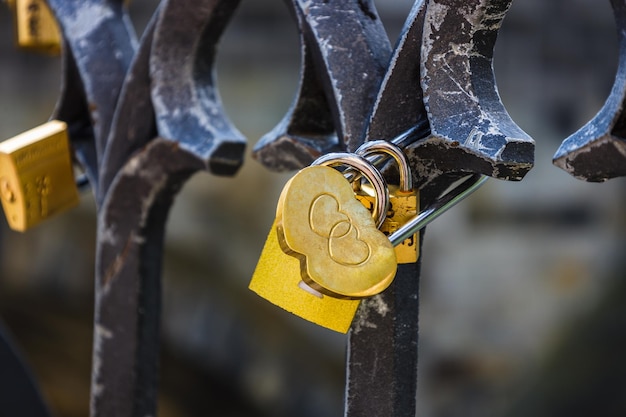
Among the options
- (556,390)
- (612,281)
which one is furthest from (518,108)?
(556,390)

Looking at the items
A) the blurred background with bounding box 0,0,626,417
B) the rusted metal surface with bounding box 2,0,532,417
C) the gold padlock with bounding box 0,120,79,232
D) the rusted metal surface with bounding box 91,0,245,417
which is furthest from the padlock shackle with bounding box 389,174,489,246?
the blurred background with bounding box 0,0,626,417

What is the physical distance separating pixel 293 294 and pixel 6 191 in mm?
274

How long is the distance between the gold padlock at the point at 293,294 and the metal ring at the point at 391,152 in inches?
1.9

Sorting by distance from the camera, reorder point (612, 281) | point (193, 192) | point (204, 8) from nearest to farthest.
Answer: point (204, 8) < point (193, 192) < point (612, 281)

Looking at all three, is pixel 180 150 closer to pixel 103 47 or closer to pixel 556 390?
pixel 103 47

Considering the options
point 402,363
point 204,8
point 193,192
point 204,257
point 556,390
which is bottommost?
point 556,390

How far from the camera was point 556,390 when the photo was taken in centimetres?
246

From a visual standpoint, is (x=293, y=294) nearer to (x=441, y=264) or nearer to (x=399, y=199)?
(x=399, y=199)

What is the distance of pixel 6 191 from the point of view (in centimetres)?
54

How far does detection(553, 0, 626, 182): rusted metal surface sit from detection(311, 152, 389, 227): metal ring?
0.07m

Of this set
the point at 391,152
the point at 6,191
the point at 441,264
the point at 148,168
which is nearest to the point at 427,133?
the point at 391,152

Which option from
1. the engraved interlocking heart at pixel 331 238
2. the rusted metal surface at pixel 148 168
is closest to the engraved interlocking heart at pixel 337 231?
the engraved interlocking heart at pixel 331 238

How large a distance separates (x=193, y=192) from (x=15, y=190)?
159 centimetres

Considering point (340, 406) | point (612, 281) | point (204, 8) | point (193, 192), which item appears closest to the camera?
point (204, 8)
